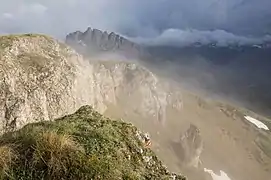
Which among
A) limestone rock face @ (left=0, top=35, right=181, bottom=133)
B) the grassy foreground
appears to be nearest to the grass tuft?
the grassy foreground

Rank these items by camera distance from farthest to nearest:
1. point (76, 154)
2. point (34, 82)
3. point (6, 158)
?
point (34, 82) → point (6, 158) → point (76, 154)

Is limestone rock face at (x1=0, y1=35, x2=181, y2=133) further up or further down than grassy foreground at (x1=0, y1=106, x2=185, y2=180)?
further up

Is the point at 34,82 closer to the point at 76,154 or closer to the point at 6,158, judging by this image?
the point at 6,158

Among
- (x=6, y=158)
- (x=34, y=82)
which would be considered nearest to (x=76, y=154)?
(x=6, y=158)

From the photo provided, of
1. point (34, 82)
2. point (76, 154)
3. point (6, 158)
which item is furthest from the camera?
point (34, 82)

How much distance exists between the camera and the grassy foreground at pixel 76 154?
1280 centimetres

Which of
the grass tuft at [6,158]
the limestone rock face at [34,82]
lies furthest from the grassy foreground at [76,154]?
the limestone rock face at [34,82]

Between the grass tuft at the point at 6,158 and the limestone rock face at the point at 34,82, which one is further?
the limestone rock face at the point at 34,82

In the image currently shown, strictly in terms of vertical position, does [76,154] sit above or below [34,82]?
below

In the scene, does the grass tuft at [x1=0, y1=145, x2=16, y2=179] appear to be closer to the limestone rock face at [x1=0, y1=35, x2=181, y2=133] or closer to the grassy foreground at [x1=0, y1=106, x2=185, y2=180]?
the grassy foreground at [x1=0, y1=106, x2=185, y2=180]

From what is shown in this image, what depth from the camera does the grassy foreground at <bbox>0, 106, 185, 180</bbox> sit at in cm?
1280

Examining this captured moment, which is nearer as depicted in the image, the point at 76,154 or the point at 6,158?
the point at 76,154

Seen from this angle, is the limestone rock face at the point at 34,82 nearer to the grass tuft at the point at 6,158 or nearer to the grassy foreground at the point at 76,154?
the grassy foreground at the point at 76,154

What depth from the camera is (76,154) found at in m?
13.1
